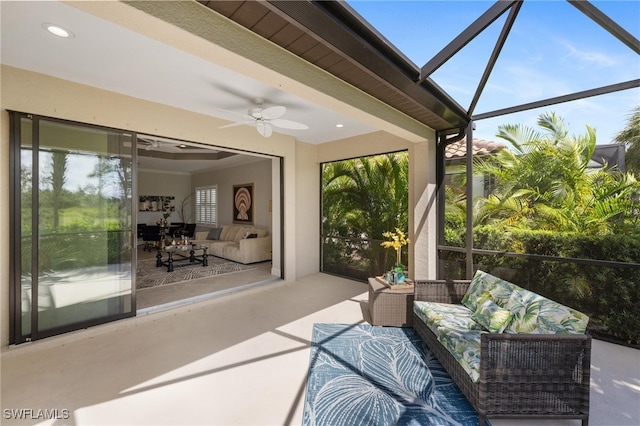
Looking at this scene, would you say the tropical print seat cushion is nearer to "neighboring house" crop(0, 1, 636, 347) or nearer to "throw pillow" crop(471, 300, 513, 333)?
"throw pillow" crop(471, 300, 513, 333)

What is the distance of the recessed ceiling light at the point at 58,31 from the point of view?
85.6 inches

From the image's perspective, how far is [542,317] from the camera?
211 centimetres

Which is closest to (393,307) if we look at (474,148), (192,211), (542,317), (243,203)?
(542,317)

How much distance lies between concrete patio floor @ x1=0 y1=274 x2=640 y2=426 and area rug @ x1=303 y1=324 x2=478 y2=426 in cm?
19

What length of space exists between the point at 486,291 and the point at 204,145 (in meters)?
4.53

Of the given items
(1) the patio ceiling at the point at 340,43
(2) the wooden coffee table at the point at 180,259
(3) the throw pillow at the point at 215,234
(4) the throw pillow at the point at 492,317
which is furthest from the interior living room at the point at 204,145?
(3) the throw pillow at the point at 215,234

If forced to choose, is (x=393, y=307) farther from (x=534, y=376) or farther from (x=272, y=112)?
(x=272, y=112)

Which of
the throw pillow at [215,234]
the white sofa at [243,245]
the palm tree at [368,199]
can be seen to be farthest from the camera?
the throw pillow at [215,234]

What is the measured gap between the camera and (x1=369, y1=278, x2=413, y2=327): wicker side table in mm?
3393

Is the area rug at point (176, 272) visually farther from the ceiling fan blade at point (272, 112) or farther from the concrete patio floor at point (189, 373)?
the ceiling fan blade at point (272, 112)

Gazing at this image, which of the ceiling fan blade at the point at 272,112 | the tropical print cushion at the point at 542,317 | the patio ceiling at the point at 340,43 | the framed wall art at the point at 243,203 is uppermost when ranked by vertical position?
the patio ceiling at the point at 340,43

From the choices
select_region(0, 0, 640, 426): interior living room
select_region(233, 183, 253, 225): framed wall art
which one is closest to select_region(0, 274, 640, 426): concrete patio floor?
select_region(0, 0, 640, 426): interior living room

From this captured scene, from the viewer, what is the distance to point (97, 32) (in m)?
2.24

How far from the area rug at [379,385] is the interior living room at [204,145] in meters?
0.03
